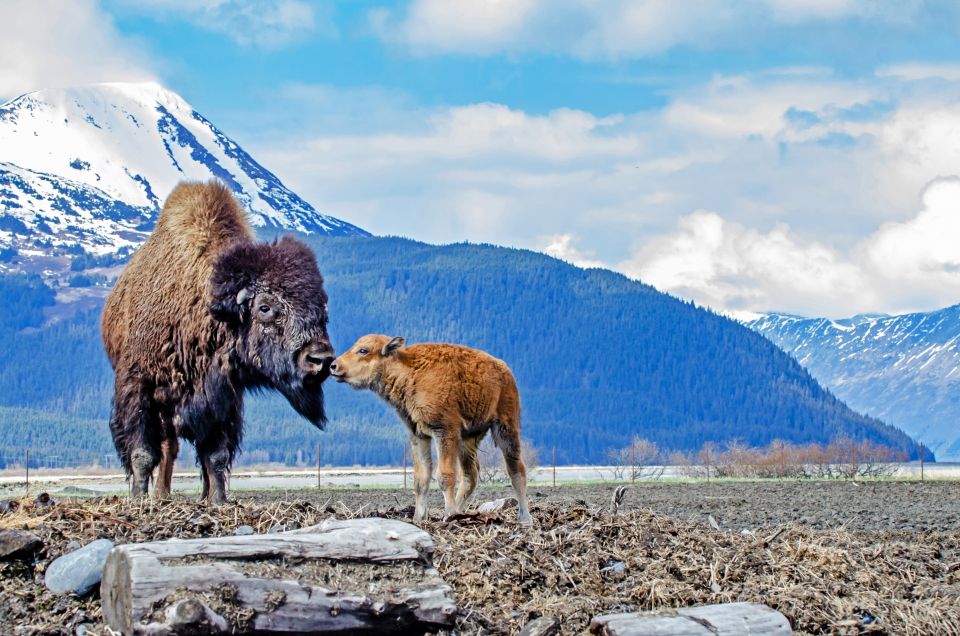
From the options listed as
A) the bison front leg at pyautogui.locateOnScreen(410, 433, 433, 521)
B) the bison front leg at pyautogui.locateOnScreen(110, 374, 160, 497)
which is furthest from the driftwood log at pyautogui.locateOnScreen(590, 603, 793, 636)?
the bison front leg at pyautogui.locateOnScreen(110, 374, 160, 497)

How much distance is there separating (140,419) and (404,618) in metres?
5.11

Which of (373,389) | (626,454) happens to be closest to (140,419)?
(373,389)

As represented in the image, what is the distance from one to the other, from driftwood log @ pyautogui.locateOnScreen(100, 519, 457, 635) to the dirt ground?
442mm

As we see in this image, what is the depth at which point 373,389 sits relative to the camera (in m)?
12.7

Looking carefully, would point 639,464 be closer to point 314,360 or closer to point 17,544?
point 314,360

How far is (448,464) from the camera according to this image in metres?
11.9

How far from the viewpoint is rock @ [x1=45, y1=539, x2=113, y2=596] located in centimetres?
843

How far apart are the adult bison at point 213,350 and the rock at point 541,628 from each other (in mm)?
3912

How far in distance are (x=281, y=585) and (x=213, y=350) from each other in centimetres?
477

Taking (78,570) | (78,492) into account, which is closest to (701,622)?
(78,570)

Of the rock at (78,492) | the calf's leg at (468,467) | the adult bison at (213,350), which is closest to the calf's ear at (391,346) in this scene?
the adult bison at (213,350)

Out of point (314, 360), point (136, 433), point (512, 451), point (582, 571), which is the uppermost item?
point (314, 360)

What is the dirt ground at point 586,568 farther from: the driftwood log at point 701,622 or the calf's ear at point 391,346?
the calf's ear at point 391,346

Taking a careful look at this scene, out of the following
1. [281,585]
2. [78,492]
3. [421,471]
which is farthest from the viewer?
[78,492]
